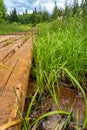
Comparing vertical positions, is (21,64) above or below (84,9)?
below

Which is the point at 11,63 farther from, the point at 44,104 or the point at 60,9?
the point at 60,9

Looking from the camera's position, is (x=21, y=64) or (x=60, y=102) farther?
(x=21, y=64)

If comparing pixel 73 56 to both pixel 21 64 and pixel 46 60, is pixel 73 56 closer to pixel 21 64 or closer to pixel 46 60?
pixel 46 60

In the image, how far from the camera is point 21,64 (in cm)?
→ 275

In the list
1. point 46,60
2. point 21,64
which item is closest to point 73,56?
point 46,60

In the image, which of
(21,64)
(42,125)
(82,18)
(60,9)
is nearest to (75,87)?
(21,64)

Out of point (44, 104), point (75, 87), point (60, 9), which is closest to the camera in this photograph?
point (44, 104)

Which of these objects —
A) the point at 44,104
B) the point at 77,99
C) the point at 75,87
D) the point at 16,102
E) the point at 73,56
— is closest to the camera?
the point at 16,102

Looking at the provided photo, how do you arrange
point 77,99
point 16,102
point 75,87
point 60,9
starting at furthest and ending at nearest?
point 60,9
point 75,87
point 77,99
point 16,102

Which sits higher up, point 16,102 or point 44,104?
point 16,102

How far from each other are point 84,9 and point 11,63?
1.07 metres

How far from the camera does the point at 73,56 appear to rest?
2660 mm

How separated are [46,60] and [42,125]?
1.23 m

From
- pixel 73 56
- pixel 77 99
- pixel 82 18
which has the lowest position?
pixel 77 99
